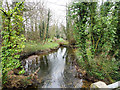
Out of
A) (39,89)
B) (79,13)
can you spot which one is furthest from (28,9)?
(39,89)

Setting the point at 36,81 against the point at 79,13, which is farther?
the point at 36,81

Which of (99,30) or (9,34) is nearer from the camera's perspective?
(9,34)

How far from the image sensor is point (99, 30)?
9.83 feet

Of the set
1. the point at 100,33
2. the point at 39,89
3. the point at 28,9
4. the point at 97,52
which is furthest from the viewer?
the point at 28,9

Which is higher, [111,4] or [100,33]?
[111,4]

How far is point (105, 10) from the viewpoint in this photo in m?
3.28

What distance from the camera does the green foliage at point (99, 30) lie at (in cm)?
285

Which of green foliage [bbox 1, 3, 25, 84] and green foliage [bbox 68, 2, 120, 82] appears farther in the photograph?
green foliage [bbox 68, 2, 120, 82]

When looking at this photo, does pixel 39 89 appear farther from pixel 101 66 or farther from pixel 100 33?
pixel 100 33

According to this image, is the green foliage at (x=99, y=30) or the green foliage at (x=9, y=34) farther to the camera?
the green foliage at (x=99, y=30)

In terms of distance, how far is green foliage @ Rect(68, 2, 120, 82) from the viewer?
2850 millimetres

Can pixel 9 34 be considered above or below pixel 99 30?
below

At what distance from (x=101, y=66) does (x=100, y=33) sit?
1535 mm

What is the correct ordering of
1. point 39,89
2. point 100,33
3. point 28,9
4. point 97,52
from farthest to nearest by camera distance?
1. point 28,9
2. point 97,52
3. point 100,33
4. point 39,89
